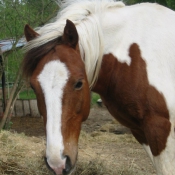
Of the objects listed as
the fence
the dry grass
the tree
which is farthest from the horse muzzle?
the fence

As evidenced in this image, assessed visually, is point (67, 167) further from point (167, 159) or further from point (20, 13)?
point (20, 13)

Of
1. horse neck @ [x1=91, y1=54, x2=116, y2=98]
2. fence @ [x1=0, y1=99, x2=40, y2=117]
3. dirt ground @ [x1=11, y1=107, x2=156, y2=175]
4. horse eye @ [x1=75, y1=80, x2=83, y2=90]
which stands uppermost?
horse eye @ [x1=75, y1=80, x2=83, y2=90]

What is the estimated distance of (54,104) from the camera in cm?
226

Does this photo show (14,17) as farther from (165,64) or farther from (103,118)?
(165,64)

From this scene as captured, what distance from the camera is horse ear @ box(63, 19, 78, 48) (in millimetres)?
2502

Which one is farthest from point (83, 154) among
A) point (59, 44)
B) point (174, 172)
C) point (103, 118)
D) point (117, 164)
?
point (103, 118)

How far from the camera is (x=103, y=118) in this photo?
9.77 m

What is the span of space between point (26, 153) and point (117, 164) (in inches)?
56.7

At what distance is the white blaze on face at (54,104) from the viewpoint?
A: 7.24ft

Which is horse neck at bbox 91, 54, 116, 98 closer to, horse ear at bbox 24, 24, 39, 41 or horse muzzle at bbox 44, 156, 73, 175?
horse ear at bbox 24, 24, 39, 41

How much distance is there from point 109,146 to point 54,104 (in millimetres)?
4500

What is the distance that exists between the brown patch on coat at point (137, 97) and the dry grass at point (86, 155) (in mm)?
1573

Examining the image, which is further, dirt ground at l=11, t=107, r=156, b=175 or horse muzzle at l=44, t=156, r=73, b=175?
dirt ground at l=11, t=107, r=156, b=175

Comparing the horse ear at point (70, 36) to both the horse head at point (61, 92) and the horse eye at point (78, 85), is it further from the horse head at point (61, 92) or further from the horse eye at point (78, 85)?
the horse eye at point (78, 85)
